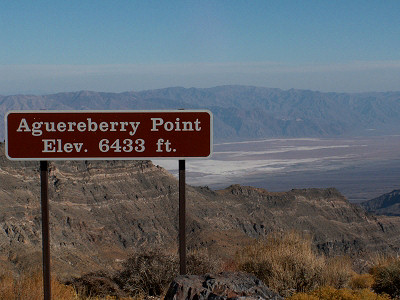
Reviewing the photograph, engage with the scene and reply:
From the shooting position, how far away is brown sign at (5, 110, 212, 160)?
7902 millimetres

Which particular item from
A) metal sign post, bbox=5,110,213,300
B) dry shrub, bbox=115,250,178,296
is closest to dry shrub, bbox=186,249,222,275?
dry shrub, bbox=115,250,178,296

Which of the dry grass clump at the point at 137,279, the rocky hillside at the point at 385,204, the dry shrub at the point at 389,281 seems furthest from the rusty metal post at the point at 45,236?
the rocky hillside at the point at 385,204

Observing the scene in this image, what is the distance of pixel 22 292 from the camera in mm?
8250

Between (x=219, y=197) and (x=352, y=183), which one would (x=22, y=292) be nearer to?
(x=219, y=197)

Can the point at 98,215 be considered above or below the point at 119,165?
below

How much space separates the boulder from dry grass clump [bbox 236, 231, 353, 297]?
240 centimetres

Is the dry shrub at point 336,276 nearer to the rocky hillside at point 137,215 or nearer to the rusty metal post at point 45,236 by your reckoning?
the rusty metal post at point 45,236

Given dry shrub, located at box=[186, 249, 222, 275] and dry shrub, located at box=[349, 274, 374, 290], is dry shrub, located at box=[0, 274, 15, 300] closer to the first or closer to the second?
dry shrub, located at box=[186, 249, 222, 275]

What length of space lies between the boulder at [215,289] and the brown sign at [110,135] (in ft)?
5.85

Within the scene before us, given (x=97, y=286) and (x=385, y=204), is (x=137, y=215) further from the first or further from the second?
(x=385, y=204)

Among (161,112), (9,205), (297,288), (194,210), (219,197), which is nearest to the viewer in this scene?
(161,112)

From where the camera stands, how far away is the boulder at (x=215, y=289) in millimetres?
6953

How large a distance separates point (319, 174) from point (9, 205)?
168m

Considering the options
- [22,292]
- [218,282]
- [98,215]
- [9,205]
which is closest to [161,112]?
[218,282]
